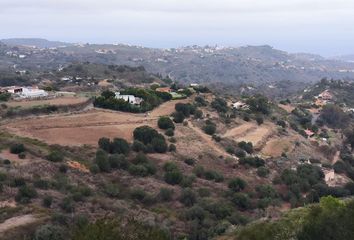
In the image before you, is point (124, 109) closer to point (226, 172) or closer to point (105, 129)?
point (105, 129)

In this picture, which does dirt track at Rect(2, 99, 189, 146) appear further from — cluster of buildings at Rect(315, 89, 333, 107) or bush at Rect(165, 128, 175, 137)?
cluster of buildings at Rect(315, 89, 333, 107)

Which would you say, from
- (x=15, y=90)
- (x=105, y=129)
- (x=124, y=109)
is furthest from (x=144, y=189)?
(x=15, y=90)

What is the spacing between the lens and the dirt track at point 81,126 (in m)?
39.3

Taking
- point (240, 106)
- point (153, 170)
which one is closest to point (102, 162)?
point (153, 170)

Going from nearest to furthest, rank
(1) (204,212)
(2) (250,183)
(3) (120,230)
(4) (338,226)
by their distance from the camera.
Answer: (3) (120,230) → (4) (338,226) → (1) (204,212) → (2) (250,183)

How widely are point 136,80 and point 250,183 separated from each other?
6120cm

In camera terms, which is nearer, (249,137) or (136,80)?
(249,137)

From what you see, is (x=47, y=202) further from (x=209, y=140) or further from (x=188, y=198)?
(x=209, y=140)

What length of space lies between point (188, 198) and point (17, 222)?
1115 centimetres

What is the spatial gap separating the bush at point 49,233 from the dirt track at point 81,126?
57.8 feet

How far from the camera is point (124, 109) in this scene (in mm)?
51750

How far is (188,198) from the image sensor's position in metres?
30.1

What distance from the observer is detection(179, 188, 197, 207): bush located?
29938mm

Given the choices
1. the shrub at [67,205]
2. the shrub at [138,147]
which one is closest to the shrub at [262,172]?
the shrub at [138,147]
